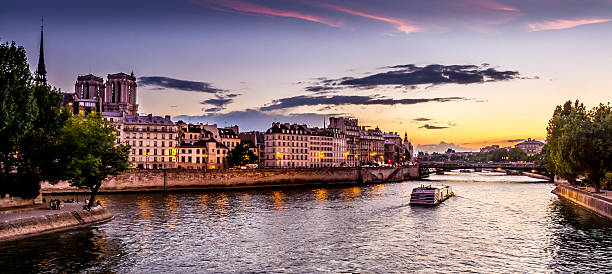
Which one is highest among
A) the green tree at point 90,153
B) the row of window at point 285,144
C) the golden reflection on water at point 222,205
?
the row of window at point 285,144

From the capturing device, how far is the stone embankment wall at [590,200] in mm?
55391

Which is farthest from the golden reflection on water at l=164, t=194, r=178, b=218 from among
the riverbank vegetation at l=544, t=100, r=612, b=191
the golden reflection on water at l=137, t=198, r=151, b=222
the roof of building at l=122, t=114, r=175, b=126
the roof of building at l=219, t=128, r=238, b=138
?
the roof of building at l=219, t=128, r=238, b=138

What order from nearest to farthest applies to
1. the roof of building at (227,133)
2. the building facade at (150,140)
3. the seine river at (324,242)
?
the seine river at (324,242), the building facade at (150,140), the roof of building at (227,133)

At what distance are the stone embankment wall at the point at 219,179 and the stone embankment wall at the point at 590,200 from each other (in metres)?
56.4

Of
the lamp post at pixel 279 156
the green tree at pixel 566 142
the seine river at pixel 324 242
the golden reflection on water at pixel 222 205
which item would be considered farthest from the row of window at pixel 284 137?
the seine river at pixel 324 242

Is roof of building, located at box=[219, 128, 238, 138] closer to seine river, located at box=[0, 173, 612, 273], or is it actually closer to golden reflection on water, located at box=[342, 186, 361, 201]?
golden reflection on water, located at box=[342, 186, 361, 201]

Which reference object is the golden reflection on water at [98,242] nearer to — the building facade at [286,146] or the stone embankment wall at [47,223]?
the stone embankment wall at [47,223]

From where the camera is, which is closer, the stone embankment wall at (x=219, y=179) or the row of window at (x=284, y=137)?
the stone embankment wall at (x=219, y=179)

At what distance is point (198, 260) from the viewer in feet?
114

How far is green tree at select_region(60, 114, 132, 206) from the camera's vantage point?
50406 mm

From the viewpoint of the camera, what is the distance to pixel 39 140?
48.5 metres

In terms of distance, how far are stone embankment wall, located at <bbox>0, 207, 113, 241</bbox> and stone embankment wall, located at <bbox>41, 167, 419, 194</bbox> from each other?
41.8 m

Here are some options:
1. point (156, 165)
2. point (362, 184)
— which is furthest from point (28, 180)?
point (362, 184)

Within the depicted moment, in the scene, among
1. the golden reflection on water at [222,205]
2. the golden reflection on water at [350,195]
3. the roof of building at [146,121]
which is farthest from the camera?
the roof of building at [146,121]
